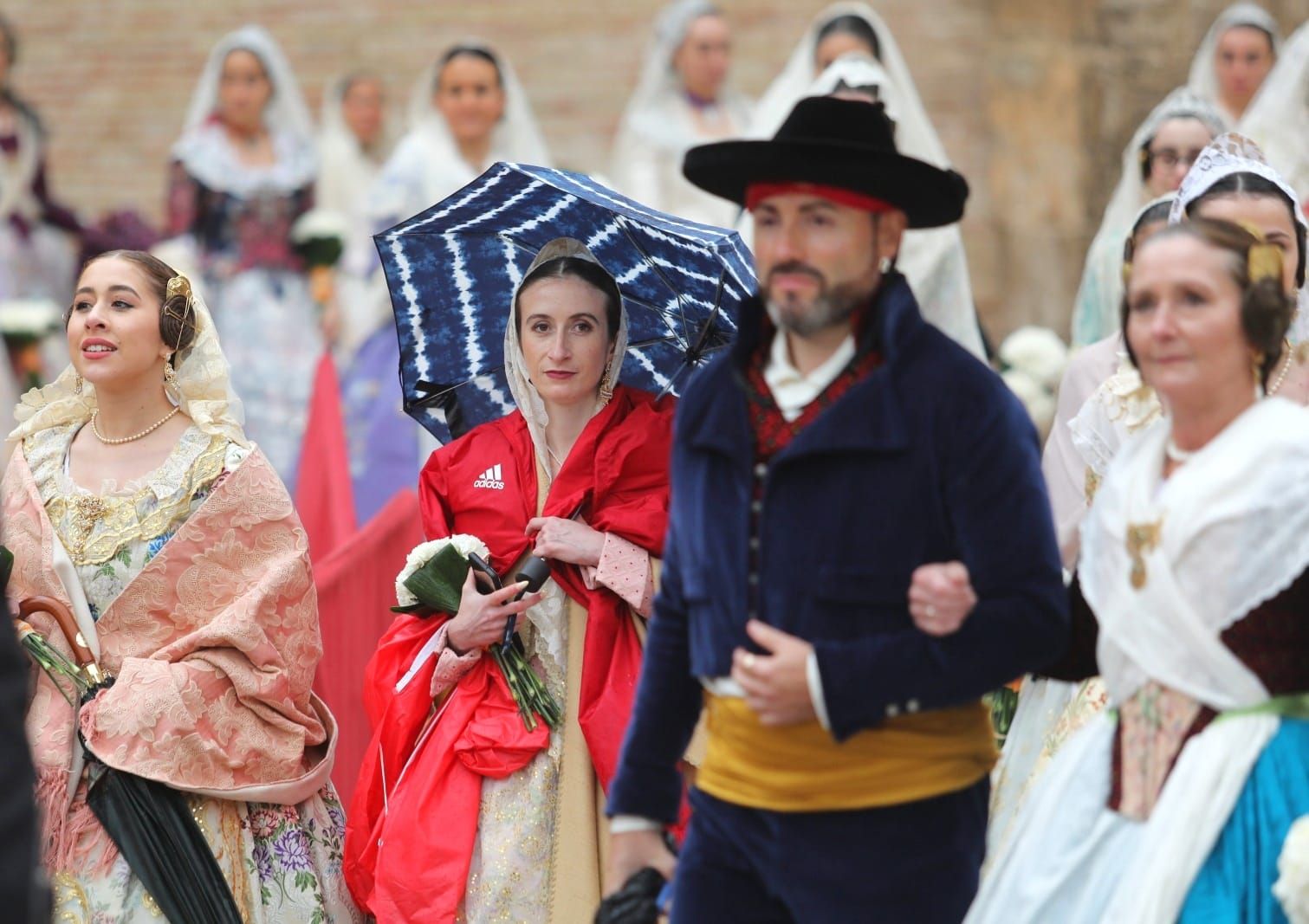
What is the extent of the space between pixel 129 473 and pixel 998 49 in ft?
28.0

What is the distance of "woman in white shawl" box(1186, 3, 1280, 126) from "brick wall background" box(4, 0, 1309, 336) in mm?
2095

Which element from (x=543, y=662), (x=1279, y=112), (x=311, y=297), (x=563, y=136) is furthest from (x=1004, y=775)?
(x=563, y=136)

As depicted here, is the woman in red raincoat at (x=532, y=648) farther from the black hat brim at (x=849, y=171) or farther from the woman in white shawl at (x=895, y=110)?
the woman in white shawl at (x=895, y=110)

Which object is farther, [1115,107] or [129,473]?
[1115,107]

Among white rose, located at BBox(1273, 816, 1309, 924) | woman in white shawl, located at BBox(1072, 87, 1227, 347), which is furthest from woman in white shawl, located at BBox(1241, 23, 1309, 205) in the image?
white rose, located at BBox(1273, 816, 1309, 924)

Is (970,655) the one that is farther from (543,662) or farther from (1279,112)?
(1279,112)

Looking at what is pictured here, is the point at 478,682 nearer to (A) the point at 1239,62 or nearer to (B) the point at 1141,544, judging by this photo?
(B) the point at 1141,544

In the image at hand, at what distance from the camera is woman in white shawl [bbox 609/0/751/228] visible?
10.4 meters

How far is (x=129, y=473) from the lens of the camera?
5133 millimetres

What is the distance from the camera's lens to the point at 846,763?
352cm

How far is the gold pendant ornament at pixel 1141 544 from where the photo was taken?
11.4ft

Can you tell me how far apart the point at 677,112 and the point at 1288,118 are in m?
3.19

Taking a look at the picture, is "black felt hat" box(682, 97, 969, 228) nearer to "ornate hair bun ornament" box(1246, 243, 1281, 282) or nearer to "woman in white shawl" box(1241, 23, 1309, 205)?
"ornate hair bun ornament" box(1246, 243, 1281, 282)

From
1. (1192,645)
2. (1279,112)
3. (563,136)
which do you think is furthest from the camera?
(563,136)
